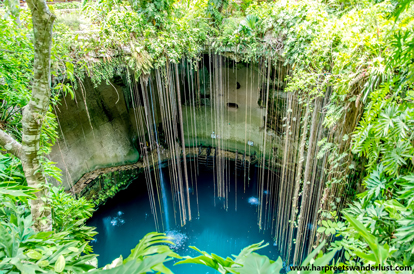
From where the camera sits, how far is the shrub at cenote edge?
896 millimetres

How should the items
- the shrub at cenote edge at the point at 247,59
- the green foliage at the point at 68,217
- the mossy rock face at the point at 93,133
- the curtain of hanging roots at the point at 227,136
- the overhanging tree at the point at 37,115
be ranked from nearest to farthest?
the shrub at cenote edge at the point at 247,59
the overhanging tree at the point at 37,115
the green foliage at the point at 68,217
the curtain of hanging roots at the point at 227,136
the mossy rock face at the point at 93,133

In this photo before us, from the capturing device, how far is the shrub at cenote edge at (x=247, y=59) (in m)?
0.90

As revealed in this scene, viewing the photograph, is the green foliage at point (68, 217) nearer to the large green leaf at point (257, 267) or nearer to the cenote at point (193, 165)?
the large green leaf at point (257, 267)

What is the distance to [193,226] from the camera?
4527 millimetres

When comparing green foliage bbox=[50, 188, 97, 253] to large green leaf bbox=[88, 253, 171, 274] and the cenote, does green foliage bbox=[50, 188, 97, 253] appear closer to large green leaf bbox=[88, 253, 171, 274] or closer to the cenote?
large green leaf bbox=[88, 253, 171, 274]

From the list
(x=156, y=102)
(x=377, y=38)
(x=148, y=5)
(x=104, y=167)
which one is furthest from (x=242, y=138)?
(x=377, y=38)

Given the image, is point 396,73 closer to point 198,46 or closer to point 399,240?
point 399,240

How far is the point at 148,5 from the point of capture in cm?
→ 324

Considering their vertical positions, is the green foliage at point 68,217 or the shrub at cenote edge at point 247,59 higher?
the shrub at cenote edge at point 247,59

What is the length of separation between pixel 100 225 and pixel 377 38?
16.7 ft

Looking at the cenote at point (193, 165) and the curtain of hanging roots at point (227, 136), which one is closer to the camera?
the curtain of hanging roots at point (227, 136)

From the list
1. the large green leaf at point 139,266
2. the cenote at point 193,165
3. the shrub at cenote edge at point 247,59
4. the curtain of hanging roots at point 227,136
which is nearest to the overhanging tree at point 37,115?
the shrub at cenote edge at point 247,59

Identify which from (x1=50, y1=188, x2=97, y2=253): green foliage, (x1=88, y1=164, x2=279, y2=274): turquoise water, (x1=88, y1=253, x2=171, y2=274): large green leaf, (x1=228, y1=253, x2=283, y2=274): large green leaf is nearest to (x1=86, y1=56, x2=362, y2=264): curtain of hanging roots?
(x1=88, y1=164, x2=279, y2=274): turquoise water

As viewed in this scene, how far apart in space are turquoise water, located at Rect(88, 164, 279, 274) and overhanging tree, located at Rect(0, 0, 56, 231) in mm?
2728
